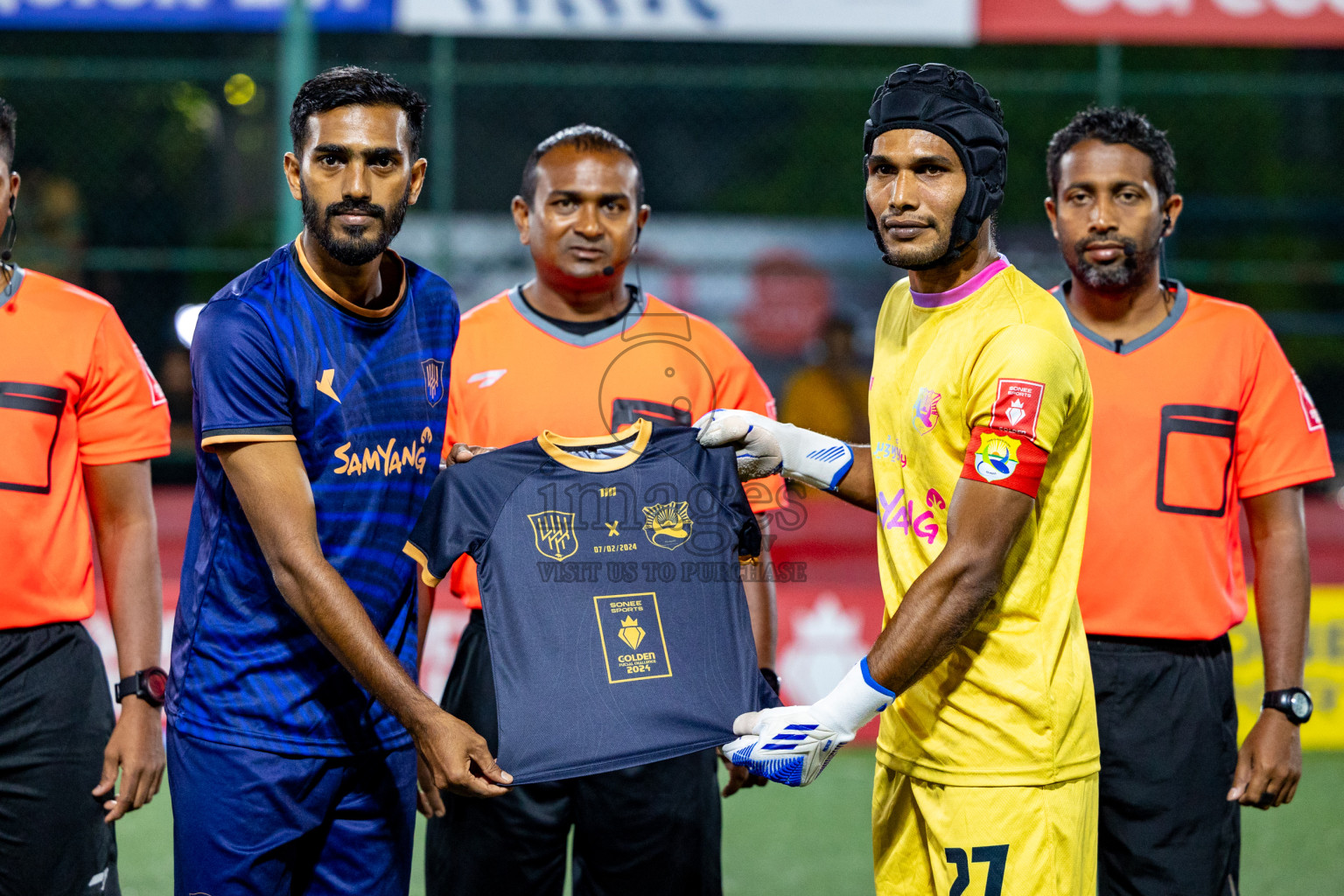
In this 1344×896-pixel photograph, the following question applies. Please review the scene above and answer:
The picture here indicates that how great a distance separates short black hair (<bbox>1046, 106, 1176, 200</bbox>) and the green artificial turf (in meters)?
2.86

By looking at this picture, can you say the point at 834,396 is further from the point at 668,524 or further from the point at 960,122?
the point at 960,122

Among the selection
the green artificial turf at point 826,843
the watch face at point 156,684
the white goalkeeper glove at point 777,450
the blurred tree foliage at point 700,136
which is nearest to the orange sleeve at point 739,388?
the white goalkeeper glove at point 777,450

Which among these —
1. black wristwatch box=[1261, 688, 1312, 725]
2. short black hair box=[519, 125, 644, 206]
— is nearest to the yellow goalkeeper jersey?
black wristwatch box=[1261, 688, 1312, 725]

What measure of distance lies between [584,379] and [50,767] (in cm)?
157

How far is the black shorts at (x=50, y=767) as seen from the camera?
9.69ft

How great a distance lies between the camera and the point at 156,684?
10.1ft

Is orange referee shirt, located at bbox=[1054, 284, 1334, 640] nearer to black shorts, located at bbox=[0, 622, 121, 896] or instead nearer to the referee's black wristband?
the referee's black wristband

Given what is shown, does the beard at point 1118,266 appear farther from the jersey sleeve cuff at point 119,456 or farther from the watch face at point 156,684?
the watch face at point 156,684

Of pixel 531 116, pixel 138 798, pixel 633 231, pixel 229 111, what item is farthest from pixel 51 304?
pixel 531 116

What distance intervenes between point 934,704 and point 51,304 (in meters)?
2.24

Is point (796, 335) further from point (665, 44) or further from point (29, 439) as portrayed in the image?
point (29, 439)

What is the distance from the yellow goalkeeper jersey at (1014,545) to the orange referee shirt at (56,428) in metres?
1.85

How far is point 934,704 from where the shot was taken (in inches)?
109

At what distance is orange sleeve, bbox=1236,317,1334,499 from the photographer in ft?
11.2
